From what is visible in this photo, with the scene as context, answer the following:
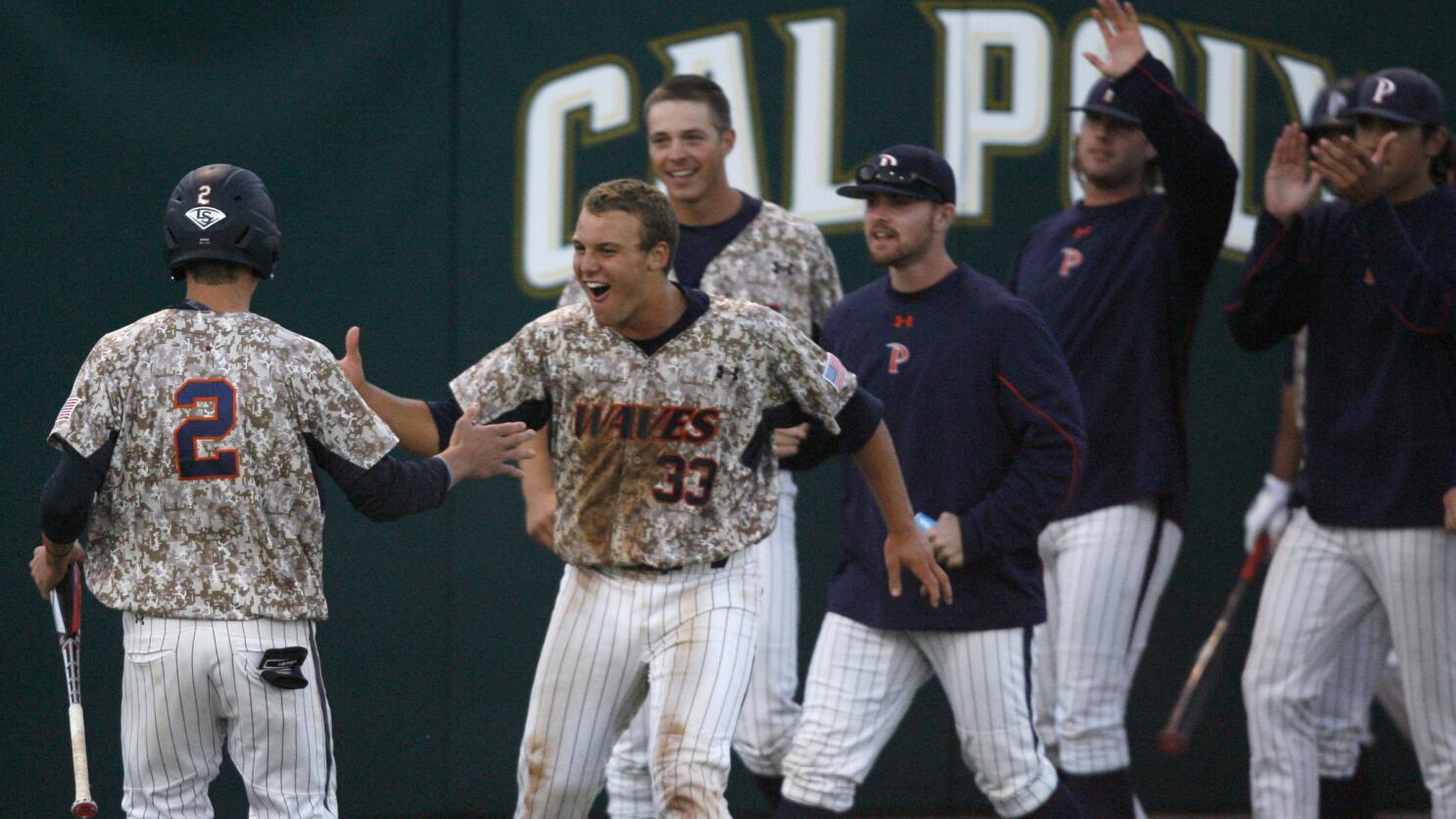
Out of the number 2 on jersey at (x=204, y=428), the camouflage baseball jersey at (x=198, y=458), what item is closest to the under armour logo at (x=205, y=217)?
the camouflage baseball jersey at (x=198, y=458)

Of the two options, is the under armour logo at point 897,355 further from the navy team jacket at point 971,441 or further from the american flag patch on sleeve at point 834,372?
the american flag patch on sleeve at point 834,372

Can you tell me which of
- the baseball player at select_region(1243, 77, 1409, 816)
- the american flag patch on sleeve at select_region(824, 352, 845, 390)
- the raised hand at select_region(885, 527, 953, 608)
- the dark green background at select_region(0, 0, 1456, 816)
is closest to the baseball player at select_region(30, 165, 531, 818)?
the american flag patch on sleeve at select_region(824, 352, 845, 390)

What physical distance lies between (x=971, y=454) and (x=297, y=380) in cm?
182

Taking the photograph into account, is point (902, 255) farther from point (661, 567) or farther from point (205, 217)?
point (205, 217)

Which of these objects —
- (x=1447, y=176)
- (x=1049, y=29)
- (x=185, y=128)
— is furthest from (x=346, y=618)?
(x=1447, y=176)

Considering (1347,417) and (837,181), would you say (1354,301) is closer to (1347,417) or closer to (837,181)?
(1347,417)

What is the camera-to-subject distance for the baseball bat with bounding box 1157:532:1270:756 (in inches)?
262

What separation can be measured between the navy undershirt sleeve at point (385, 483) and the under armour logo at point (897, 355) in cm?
132

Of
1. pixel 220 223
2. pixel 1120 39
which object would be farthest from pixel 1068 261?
pixel 220 223

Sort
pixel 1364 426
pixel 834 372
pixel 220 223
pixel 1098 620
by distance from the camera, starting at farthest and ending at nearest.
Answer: pixel 1098 620 < pixel 1364 426 < pixel 834 372 < pixel 220 223

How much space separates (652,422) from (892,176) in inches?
41.8

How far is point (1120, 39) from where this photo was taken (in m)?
5.60

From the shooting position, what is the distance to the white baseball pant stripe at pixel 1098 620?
556 centimetres

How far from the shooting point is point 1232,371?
23.1 ft
